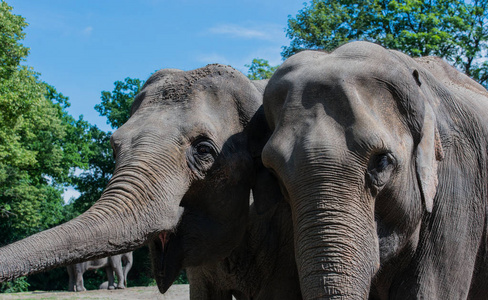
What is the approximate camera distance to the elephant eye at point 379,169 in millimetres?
3779

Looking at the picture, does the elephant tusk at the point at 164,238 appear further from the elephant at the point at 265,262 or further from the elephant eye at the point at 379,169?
→ the elephant eye at the point at 379,169

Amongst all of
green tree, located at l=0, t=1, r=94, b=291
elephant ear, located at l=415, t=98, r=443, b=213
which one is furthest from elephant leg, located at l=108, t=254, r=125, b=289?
elephant ear, located at l=415, t=98, r=443, b=213

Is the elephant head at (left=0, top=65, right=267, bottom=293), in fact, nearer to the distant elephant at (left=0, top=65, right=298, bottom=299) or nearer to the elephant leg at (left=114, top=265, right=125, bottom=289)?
the distant elephant at (left=0, top=65, right=298, bottom=299)

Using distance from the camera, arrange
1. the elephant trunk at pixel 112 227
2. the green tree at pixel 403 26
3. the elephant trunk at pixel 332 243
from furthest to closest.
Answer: the green tree at pixel 403 26 < the elephant trunk at pixel 332 243 < the elephant trunk at pixel 112 227

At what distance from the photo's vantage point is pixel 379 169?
380 centimetres

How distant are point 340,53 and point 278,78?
0.48 m

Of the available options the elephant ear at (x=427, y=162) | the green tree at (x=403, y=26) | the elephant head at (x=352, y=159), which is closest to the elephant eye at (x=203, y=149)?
the elephant head at (x=352, y=159)

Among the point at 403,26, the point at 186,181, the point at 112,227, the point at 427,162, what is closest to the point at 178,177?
the point at 186,181

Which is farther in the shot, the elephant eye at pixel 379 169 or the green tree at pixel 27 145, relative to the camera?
the green tree at pixel 27 145

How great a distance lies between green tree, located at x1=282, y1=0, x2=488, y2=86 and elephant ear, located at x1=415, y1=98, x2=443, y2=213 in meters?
19.2

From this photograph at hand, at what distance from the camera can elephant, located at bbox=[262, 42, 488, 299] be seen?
361cm

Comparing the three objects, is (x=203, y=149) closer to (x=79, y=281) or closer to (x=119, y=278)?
(x=79, y=281)

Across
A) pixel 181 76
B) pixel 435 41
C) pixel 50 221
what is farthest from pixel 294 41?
pixel 50 221

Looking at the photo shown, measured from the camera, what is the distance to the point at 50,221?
44844 mm
